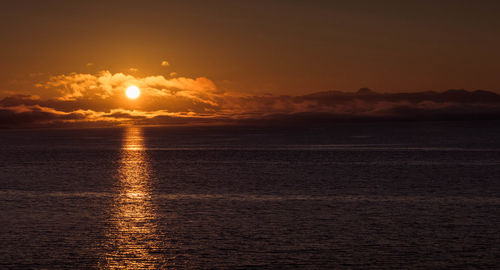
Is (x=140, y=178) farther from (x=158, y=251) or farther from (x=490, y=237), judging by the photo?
(x=490, y=237)

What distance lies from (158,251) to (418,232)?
537 inches

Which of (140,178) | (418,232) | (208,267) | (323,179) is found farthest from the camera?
(140,178)

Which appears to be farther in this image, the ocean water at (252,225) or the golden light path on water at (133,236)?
the ocean water at (252,225)

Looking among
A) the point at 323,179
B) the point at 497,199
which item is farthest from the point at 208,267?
the point at 323,179

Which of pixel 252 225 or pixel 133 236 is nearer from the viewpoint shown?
pixel 133 236

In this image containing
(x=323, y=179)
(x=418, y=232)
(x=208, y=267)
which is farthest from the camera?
(x=323, y=179)

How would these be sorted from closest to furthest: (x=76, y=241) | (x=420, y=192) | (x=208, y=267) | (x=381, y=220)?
1. (x=208, y=267)
2. (x=76, y=241)
3. (x=381, y=220)
4. (x=420, y=192)

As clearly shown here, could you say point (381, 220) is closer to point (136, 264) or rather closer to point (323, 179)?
point (136, 264)

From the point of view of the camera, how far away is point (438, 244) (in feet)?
83.9

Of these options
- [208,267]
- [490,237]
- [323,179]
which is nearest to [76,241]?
[208,267]

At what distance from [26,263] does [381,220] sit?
19.8m

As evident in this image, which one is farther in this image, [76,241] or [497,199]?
[497,199]

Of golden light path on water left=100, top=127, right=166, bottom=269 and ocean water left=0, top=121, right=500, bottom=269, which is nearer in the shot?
golden light path on water left=100, top=127, right=166, bottom=269

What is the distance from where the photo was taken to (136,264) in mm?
21953
